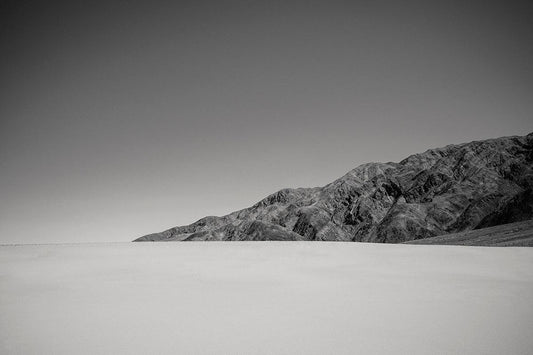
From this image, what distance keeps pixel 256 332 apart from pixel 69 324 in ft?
11.9

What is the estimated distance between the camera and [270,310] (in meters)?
7.28

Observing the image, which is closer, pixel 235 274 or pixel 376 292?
pixel 376 292

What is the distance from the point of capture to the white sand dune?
5578 millimetres

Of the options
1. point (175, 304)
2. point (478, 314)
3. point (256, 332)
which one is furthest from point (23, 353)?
point (478, 314)

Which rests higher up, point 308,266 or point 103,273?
point 103,273

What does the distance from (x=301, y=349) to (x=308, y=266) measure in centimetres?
862

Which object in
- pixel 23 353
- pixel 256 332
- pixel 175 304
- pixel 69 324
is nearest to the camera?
pixel 23 353

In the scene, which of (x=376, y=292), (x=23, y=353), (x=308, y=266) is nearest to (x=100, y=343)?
(x=23, y=353)

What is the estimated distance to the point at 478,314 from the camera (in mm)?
6859

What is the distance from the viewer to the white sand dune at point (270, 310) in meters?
5.58

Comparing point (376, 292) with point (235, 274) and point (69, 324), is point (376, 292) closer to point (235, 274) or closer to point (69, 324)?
point (235, 274)

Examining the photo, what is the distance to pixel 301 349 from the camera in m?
5.44

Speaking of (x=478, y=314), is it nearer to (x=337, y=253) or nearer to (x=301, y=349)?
(x=301, y=349)

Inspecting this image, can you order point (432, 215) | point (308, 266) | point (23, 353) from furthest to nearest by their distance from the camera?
1. point (432, 215)
2. point (308, 266)
3. point (23, 353)
